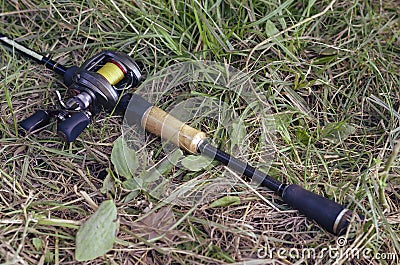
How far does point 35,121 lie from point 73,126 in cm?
23

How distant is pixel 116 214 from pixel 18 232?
1.34ft

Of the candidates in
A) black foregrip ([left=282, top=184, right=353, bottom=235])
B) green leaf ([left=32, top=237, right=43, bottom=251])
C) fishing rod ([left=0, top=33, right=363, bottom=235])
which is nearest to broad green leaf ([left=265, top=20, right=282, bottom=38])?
fishing rod ([left=0, top=33, right=363, bottom=235])

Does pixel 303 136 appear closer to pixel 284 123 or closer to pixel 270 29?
pixel 284 123

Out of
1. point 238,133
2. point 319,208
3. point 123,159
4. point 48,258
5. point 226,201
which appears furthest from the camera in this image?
point 238,133

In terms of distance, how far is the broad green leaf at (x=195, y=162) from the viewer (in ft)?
7.89

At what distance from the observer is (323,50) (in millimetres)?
2875

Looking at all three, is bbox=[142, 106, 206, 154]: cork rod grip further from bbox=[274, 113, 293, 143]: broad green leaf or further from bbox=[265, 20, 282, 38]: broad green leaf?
bbox=[265, 20, 282, 38]: broad green leaf

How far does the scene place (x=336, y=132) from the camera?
258cm

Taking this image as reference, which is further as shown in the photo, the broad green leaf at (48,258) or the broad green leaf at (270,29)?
the broad green leaf at (270,29)

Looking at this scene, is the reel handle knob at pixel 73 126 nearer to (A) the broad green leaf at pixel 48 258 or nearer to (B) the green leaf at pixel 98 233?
(B) the green leaf at pixel 98 233

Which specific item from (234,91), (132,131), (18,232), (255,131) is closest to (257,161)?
(255,131)

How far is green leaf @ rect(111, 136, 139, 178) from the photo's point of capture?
2359 millimetres

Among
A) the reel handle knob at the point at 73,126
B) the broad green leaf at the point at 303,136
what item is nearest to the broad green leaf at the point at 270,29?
the broad green leaf at the point at 303,136

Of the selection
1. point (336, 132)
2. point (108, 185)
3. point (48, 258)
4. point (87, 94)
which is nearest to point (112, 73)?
point (87, 94)
